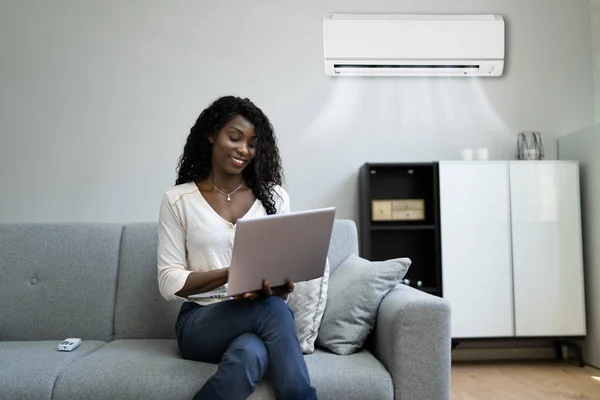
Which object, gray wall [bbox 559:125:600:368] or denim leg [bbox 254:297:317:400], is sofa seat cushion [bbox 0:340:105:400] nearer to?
denim leg [bbox 254:297:317:400]

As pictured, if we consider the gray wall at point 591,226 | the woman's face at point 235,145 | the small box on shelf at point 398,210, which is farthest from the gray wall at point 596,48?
the woman's face at point 235,145

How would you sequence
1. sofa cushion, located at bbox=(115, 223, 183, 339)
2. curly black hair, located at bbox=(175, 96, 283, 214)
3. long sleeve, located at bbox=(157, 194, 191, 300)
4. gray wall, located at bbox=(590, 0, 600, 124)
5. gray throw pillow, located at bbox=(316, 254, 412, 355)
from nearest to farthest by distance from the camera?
long sleeve, located at bbox=(157, 194, 191, 300) < gray throw pillow, located at bbox=(316, 254, 412, 355) < curly black hair, located at bbox=(175, 96, 283, 214) < sofa cushion, located at bbox=(115, 223, 183, 339) < gray wall, located at bbox=(590, 0, 600, 124)

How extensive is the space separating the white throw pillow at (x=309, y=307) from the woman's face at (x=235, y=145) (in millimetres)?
473

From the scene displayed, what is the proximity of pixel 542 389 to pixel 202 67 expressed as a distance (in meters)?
2.56

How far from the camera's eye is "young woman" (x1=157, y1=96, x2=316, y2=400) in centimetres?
159

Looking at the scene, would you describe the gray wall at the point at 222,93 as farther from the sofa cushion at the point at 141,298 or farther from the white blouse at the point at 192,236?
the white blouse at the point at 192,236

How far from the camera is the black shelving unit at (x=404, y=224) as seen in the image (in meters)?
3.26

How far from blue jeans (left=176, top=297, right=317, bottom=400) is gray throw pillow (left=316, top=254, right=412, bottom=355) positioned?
0.30 metres

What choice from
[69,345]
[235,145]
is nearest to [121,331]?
[69,345]

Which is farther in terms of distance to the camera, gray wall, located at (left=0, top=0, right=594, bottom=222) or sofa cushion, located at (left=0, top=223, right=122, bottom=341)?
gray wall, located at (left=0, top=0, right=594, bottom=222)

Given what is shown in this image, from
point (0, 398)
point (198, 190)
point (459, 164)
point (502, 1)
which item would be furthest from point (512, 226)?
point (0, 398)

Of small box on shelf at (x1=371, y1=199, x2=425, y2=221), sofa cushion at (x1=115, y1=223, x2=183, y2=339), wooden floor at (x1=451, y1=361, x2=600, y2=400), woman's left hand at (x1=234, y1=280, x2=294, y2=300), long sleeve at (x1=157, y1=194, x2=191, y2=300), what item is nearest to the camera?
woman's left hand at (x1=234, y1=280, x2=294, y2=300)

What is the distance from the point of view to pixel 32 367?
179 cm

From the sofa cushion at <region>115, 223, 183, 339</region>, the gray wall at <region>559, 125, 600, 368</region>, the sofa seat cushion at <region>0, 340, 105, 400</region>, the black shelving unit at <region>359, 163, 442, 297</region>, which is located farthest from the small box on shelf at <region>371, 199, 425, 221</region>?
the sofa seat cushion at <region>0, 340, 105, 400</region>
